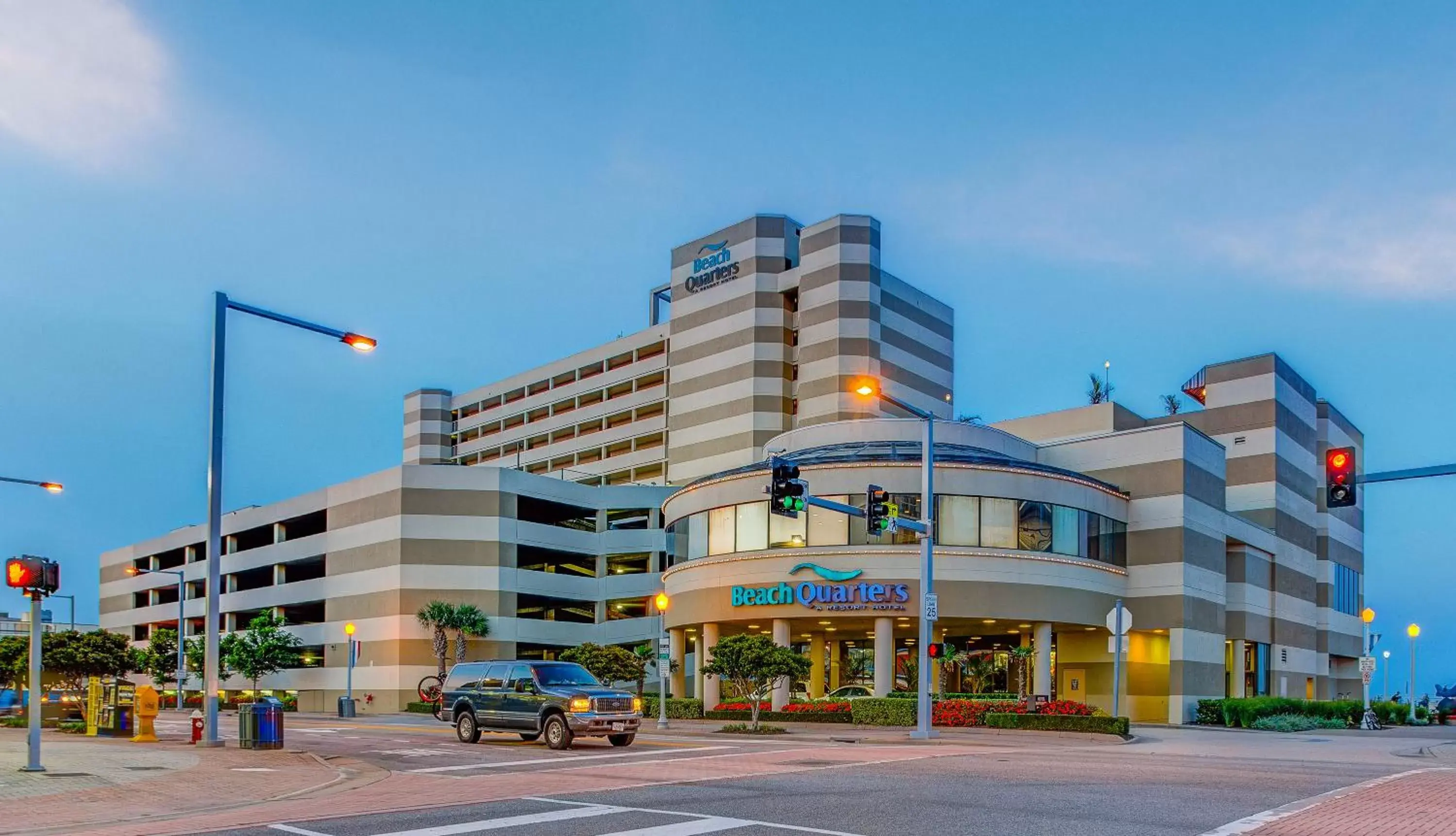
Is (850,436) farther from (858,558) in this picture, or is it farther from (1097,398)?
(1097,398)

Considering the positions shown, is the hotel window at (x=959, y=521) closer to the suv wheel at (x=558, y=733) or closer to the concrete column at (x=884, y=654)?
the concrete column at (x=884, y=654)

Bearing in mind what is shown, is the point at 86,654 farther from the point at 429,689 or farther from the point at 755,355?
the point at 755,355

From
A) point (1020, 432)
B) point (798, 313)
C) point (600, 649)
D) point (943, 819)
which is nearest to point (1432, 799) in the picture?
point (943, 819)

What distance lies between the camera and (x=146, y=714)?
27156 mm

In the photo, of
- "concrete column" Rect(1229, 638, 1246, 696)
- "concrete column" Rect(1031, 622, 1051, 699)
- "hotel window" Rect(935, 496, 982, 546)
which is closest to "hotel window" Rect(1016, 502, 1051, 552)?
"hotel window" Rect(935, 496, 982, 546)

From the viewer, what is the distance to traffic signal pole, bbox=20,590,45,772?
687 inches

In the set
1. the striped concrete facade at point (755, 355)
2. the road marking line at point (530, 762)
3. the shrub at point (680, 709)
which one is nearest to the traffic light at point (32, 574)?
the road marking line at point (530, 762)

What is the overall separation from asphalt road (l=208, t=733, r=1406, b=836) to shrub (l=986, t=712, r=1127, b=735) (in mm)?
11115

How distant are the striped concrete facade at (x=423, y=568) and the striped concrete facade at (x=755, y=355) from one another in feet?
31.4

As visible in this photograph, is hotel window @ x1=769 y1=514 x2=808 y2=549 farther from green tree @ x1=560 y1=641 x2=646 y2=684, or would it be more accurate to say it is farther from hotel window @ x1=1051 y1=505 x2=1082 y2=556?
hotel window @ x1=1051 y1=505 x2=1082 y2=556

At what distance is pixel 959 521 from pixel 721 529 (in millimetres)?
9494

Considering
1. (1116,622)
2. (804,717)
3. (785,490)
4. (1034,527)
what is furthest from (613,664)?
(785,490)

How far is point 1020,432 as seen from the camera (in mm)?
66375

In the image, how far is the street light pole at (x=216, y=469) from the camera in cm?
2350
